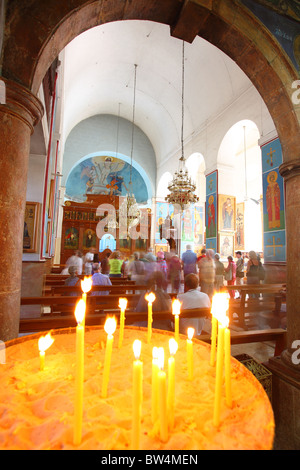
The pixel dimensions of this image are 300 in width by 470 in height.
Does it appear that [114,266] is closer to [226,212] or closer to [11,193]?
[226,212]

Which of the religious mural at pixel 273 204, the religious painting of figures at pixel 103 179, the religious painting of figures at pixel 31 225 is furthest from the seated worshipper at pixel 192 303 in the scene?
the religious painting of figures at pixel 103 179

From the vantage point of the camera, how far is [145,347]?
158 cm

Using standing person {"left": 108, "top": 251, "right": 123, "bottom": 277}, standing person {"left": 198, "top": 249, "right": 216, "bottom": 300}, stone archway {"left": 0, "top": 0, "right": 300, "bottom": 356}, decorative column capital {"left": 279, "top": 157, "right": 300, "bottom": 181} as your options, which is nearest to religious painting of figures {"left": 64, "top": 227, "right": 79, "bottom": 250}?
standing person {"left": 108, "top": 251, "right": 123, "bottom": 277}

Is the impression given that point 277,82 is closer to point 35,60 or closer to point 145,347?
point 35,60

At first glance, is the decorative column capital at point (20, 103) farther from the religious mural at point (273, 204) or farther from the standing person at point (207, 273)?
the religious mural at point (273, 204)

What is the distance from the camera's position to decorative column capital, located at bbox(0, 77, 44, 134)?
1945mm

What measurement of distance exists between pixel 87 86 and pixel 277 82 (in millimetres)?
12564

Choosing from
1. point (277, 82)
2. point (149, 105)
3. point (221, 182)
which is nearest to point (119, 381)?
point (277, 82)

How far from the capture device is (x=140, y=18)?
9.96 ft

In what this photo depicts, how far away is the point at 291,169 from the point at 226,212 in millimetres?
8049

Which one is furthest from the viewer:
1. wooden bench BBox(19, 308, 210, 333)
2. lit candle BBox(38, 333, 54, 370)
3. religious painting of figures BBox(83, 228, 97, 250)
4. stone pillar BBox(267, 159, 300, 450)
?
religious painting of figures BBox(83, 228, 97, 250)

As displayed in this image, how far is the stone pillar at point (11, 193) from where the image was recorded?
1937mm

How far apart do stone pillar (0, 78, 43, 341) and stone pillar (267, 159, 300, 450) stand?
2.39 meters

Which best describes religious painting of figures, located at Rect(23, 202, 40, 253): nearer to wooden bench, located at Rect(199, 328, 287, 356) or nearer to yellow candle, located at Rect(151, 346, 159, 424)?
wooden bench, located at Rect(199, 328, 287, 356)
